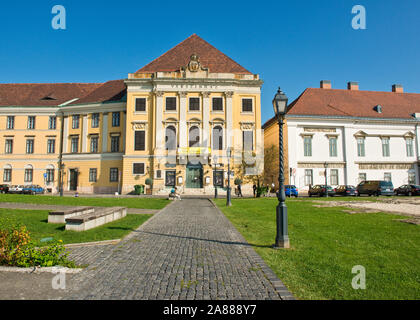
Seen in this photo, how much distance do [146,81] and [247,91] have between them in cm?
1381

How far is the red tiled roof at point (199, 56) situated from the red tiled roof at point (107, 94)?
5939 mm

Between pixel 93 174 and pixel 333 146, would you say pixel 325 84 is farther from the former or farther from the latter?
pixel 93 174

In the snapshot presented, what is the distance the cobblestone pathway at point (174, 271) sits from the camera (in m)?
3.99

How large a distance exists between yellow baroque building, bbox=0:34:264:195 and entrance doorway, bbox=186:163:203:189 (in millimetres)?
133

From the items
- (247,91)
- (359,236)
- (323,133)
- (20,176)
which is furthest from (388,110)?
(20,176)

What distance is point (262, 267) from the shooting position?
5285 millimetres

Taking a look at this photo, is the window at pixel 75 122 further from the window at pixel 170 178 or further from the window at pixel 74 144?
the window at pixel 170 178

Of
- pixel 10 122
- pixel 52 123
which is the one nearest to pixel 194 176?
pixel 52 123

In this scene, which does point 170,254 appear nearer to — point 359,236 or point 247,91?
point 359,236

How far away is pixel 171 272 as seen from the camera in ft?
16.3

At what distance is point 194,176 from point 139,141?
8.88 metres

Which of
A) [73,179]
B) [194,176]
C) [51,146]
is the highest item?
[51,146]

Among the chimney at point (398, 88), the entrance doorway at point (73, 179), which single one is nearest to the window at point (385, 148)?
the chimney at point (398, 88)
